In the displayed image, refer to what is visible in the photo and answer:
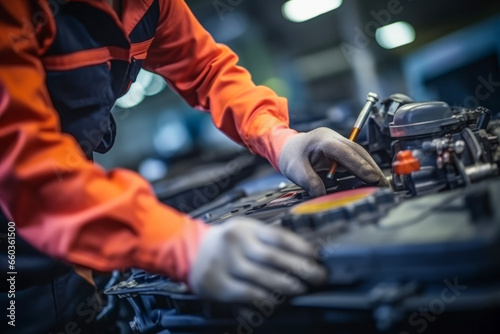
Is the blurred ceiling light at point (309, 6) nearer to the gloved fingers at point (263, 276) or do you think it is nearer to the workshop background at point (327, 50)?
the workshop background at point (327, 50)

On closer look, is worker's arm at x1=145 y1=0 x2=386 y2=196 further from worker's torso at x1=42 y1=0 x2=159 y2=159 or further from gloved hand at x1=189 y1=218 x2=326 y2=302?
gloved hand at x1=189 y1=218 x2=326 y2=302

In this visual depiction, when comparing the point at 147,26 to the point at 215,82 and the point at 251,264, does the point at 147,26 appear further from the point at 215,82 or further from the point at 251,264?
the point at 251,264

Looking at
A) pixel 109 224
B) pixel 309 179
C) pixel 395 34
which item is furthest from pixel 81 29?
pixel 395 34

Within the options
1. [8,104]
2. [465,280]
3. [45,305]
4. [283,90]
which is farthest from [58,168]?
[283,90]

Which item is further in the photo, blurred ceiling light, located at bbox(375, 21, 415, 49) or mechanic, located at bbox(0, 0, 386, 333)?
blurred ceiling light, located at bbox(375, 21, 415, 49)

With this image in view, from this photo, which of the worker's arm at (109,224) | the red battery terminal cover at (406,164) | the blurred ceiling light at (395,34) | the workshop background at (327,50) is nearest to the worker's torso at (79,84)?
the worker's arm at (109,224)

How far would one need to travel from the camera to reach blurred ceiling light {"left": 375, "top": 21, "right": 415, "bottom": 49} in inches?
244

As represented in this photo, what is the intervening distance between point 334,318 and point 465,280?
0.23 metres

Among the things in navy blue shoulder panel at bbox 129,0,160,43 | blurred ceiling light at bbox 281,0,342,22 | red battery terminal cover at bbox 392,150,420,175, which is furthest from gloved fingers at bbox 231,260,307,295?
blurred ceiling light at bbox 281,0,342,22

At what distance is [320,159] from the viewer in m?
1.19

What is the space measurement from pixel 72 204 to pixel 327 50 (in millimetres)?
8124

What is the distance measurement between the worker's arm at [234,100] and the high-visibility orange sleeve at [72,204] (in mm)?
528

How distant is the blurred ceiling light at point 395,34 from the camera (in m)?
6.19

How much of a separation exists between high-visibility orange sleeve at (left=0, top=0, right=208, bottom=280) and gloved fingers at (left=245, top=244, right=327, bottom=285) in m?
0.12
